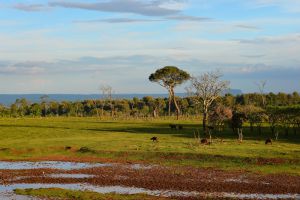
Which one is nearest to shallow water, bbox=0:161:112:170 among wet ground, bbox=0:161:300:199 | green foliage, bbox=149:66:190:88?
wet ground, bbox=0:161:300:199

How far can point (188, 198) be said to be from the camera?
2867 centimetres

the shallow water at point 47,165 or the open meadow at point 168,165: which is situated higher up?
the open meadow at point 168,165

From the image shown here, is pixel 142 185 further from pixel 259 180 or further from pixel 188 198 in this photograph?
pixel 259 180

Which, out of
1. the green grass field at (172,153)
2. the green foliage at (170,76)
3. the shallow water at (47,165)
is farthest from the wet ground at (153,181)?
the green foliage at (170,76)

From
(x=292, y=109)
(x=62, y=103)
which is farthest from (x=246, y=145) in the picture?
(x=62, y=103)

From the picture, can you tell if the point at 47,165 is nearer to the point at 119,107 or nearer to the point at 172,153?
the point at 172,153

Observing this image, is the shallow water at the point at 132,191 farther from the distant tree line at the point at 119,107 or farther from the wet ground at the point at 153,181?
the distant tree line at the point at 119,107

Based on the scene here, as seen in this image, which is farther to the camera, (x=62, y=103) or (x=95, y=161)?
(x=62, y=103)

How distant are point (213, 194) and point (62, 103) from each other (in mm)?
134546

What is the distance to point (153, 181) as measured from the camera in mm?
34406

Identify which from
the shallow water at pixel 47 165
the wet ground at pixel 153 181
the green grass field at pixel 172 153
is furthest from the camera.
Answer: the green grass field at pixel 172 153

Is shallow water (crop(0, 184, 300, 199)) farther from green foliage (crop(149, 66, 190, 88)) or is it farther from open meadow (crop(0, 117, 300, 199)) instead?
green foliage (crop(149, 66, 190, 88))

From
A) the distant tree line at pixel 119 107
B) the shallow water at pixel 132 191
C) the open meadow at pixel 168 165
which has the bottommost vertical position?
the shallow water at pixel 132 191

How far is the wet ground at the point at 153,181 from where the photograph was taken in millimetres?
30781
